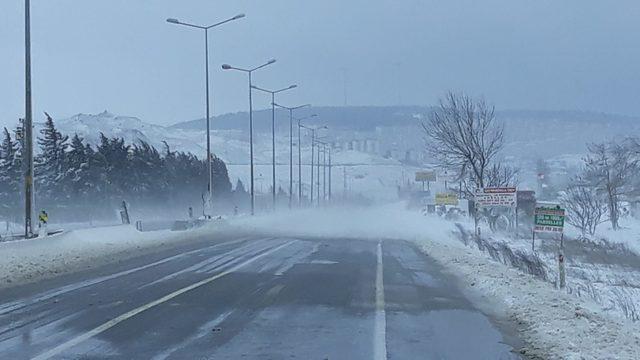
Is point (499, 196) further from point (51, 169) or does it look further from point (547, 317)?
point (51, 169)

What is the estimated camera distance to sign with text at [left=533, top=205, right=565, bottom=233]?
19.5 metres

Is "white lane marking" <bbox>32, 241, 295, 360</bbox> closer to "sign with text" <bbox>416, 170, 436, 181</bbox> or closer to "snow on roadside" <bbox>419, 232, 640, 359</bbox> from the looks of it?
"snow on roadside" <bbox>419, 232, 640, 359</bbox>

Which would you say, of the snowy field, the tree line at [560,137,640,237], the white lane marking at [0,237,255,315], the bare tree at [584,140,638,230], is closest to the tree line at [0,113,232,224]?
the snowy field

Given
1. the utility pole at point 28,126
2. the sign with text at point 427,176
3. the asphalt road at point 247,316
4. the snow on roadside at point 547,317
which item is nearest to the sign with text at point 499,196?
the snow on roadside at point 547,317

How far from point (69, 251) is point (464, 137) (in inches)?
1092

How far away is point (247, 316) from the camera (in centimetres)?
1259

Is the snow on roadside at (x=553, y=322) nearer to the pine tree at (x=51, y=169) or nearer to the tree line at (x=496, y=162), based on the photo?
the tree line at (x=496, y=162)

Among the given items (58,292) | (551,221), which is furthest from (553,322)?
(58,292)

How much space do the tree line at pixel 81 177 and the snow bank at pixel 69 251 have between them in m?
27.0

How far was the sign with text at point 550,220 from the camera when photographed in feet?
64.1

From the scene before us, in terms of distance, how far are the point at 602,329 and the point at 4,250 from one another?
16.5 metres

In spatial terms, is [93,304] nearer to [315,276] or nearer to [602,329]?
[315,276]

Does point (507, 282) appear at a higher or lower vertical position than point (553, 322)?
lower

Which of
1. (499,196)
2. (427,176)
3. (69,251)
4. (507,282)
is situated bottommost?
(69,251)
